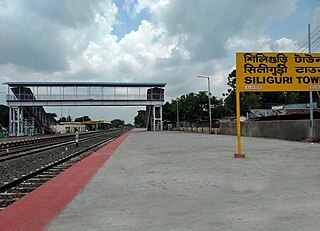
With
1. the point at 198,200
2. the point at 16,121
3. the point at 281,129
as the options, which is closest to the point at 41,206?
the point at 198,200

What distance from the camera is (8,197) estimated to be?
8688mm

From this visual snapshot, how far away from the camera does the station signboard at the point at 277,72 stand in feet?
51.5

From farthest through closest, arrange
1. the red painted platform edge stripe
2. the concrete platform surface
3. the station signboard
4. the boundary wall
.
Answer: the boundary wall → the station signboard → the red painted platform edge stripe → the concrete platform surface

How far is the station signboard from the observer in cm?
1570

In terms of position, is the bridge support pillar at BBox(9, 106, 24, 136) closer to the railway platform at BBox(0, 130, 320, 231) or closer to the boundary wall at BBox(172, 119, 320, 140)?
the boundary wall at BBox(172, 119, 320, 140)

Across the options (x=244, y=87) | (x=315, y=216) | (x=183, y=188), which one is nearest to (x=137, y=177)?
(x=183, y=188)

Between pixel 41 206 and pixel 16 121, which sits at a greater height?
pixel 16 121

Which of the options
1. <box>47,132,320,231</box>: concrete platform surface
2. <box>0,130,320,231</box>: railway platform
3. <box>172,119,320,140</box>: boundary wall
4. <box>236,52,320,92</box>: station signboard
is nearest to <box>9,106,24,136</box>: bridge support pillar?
<box>172,119,320,140</box>: boundary wall

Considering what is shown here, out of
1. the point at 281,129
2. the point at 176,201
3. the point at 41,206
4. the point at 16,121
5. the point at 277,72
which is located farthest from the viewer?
the point at 16,121

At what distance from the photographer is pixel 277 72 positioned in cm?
1608

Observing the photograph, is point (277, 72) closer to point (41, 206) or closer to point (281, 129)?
point (41, 206)

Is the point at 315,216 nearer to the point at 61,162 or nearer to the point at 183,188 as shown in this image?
the point at 183,188

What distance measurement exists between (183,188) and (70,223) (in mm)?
3343

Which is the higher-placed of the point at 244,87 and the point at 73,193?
the point at 244,87
